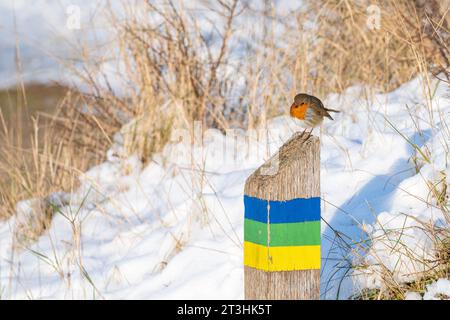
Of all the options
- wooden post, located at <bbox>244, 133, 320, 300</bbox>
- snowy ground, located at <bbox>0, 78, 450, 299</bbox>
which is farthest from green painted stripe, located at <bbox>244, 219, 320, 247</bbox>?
snowy ground, located at <bbox>0, 78, 450, 299</bbox>

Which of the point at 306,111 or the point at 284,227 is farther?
the point at 306,111

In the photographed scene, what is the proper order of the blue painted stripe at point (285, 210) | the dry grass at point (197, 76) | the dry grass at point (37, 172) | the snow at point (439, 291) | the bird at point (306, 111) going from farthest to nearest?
the dry grass at point (197, 76)
the dry grass at point (37, 172)
the bird at point (306, 111)
the snow at point (439, 291)
the blue painted stripe at point (285, 210)

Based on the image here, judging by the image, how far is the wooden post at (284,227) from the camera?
238cm

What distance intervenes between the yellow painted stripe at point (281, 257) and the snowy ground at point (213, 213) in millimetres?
544

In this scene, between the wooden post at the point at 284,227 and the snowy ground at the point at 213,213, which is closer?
the wooden post at the point at 284,227

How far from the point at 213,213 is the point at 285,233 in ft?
5.54

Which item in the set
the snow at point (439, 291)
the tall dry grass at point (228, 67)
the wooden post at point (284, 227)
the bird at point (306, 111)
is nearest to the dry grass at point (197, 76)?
the tall dry grass at point (228, 67)

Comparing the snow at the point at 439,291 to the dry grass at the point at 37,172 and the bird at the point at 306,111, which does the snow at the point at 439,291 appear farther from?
the dry grass at the point at 37,172

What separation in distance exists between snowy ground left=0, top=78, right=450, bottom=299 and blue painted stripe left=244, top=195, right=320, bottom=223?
2.06 ft

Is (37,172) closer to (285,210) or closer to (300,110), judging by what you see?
(300,110)

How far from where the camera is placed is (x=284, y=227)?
2.38 metres

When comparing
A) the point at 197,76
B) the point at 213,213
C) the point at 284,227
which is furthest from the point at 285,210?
the point at 197,76

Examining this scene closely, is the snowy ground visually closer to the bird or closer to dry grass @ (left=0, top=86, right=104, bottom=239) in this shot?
dry grass @ (left=0, top=86, right=104, bottom=239)

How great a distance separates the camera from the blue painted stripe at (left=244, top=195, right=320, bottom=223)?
2.37 metres
